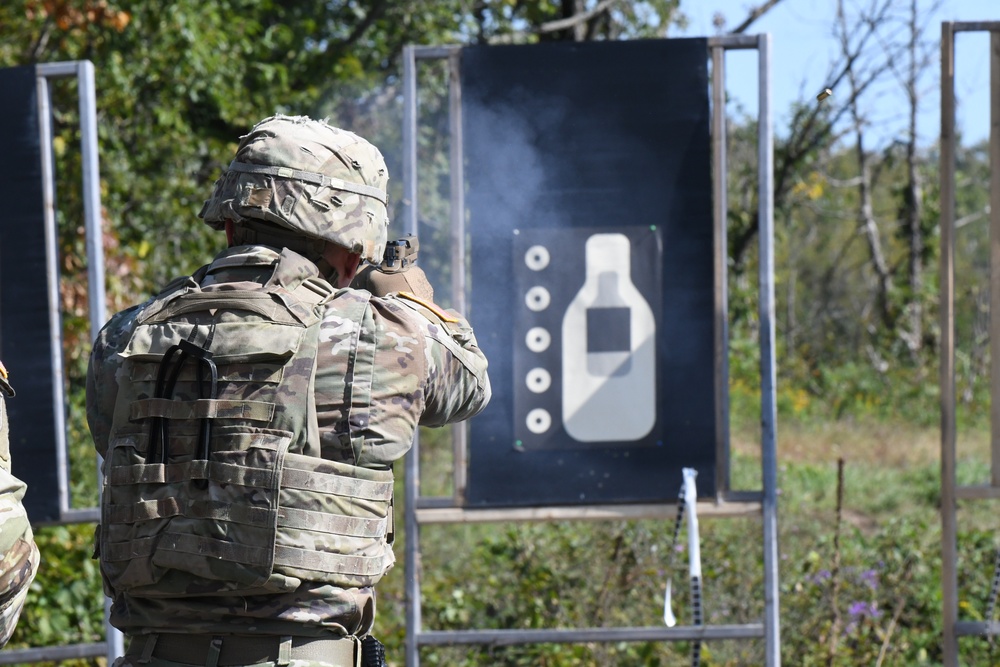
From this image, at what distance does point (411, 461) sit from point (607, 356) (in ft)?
2.25

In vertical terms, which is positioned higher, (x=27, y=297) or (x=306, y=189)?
(x=306, y=189)

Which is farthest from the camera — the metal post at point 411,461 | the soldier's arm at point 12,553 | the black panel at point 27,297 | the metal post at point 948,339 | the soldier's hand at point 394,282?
the black panel at point 27,297

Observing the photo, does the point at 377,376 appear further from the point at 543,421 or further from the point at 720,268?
the point at 720,268

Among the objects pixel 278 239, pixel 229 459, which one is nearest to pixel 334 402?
pixel 229 459

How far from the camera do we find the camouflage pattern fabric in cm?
209

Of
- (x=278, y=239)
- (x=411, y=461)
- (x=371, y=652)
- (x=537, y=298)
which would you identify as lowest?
(x=371, y=652)

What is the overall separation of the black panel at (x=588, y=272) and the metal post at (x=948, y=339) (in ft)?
2.24

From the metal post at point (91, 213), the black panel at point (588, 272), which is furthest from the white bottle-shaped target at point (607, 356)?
the metal post at point (91, 213)

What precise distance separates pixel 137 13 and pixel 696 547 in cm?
522

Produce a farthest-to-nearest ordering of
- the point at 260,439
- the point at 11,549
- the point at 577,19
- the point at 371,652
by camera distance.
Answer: the point at 577,19 < the point at 371,652 < the point at 260,439 < the point at 11,549

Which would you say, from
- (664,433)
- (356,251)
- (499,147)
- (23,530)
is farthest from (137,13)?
(23,530)

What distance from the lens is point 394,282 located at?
244 cm

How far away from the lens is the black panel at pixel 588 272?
3539 mm

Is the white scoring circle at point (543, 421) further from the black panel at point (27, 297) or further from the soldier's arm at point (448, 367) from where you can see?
the black panel at point (27, 297)
